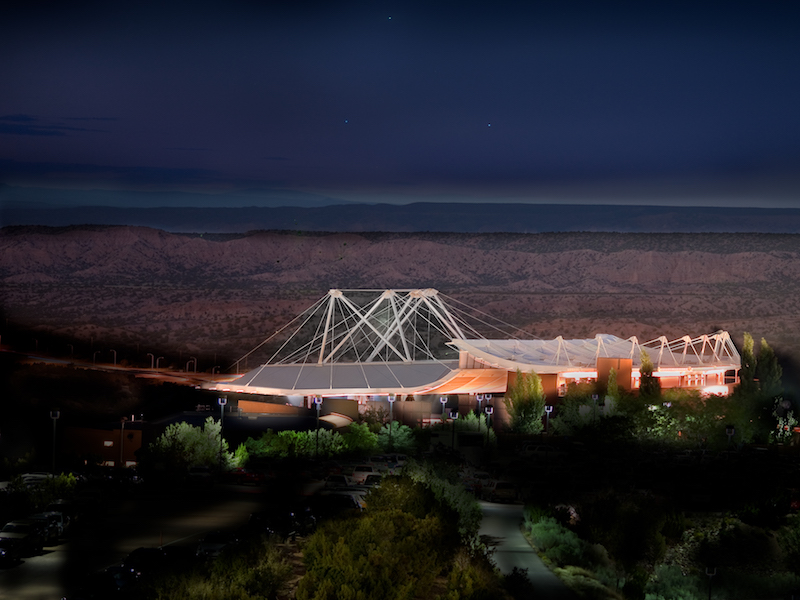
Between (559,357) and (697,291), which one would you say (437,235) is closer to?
(697,291)

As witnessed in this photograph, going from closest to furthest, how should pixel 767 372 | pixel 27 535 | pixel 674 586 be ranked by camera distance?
pixel 27 535 < pixel 674 586 < pixel 767 372

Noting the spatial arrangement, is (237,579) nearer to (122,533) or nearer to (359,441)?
(122,533)

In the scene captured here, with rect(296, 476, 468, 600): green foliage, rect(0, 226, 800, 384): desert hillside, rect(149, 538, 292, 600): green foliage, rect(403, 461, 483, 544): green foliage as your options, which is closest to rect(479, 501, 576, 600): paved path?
rect(403, 461, 483, 544): green foliage

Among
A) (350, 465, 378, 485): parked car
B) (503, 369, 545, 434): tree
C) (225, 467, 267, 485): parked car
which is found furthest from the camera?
(503, 369, 545, 434): tree

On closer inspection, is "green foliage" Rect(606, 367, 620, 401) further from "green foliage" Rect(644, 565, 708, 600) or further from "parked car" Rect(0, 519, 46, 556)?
"parked car" Rect(0, 519, 46, 556)

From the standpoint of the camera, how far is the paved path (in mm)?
23438

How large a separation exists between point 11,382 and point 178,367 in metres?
40.2

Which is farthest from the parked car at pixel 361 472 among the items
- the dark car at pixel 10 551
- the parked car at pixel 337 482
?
the dark car at pixel 10 551

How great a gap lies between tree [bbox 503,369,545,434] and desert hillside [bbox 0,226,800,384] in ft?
223

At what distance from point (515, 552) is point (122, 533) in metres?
8.79

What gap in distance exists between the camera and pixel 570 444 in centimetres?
4850

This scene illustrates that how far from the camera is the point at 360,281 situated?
15500 cm

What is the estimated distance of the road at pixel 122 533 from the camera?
19250mm

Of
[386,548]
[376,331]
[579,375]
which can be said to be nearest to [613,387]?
[579,375]
